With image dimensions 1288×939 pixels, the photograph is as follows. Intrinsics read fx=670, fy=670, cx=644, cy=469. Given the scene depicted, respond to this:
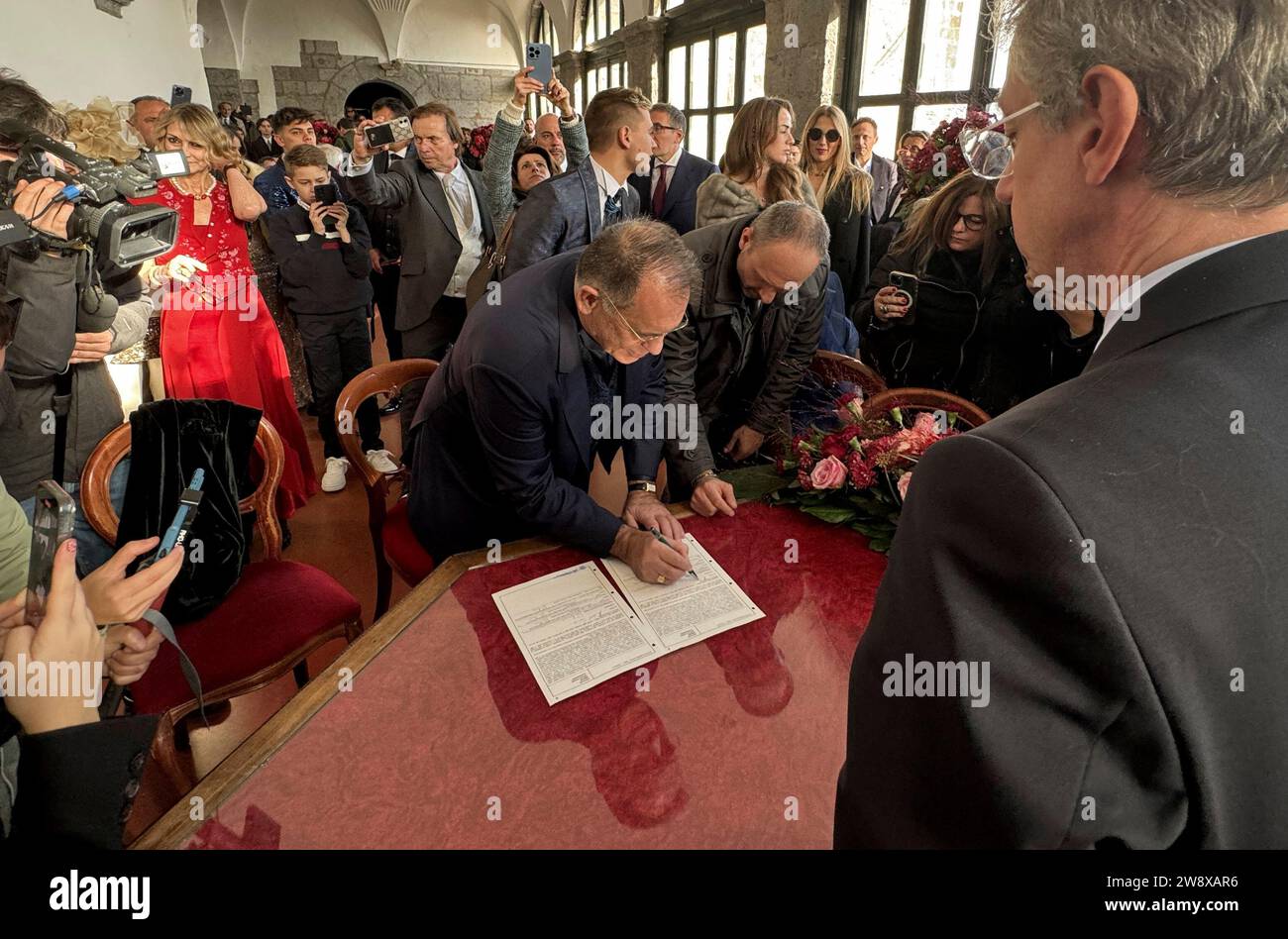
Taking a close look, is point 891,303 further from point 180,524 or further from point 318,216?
point 318,216

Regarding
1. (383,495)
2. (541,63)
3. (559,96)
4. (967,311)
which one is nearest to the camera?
(383,495)

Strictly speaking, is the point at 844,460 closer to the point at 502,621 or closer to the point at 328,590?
the point at 502,621

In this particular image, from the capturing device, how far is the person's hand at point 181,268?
115 inches

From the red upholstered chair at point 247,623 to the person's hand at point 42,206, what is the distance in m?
0.53

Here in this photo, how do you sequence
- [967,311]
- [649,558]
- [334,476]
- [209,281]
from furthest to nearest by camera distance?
[334,476] < [209,281] < [967,311] < [649,558]

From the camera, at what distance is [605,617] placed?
4.59ft

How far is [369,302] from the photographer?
157 inches

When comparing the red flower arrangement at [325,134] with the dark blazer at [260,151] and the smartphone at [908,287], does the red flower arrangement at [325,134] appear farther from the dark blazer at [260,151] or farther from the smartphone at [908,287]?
the smartphone at [908,287]

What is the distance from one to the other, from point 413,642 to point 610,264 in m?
1.00

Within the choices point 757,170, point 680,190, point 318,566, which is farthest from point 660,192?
point 318,566

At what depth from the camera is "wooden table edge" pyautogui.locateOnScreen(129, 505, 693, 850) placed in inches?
37.4

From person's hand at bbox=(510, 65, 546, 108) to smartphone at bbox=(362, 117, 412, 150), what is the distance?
0.68 meters

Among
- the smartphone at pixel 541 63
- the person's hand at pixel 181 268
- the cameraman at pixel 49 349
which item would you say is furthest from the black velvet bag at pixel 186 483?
the smartphone at pixel 541 63

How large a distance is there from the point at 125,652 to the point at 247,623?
536mm
